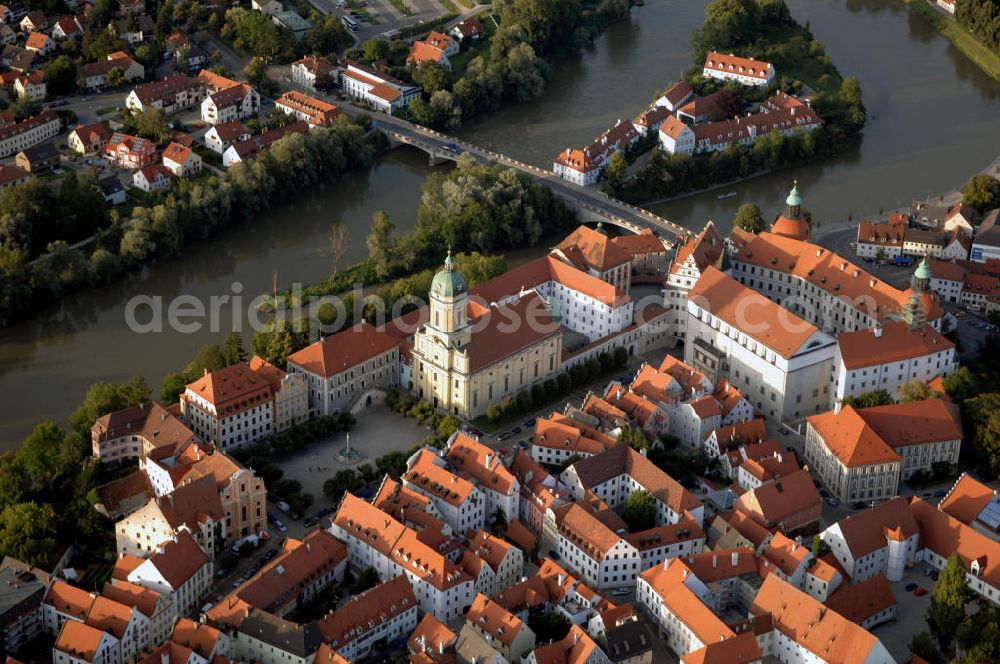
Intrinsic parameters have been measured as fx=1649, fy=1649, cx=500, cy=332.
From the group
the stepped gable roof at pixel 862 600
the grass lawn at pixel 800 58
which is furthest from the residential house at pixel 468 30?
the stepped gable roof at pixel 862 600

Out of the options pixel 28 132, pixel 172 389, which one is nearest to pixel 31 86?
pixel 28 132

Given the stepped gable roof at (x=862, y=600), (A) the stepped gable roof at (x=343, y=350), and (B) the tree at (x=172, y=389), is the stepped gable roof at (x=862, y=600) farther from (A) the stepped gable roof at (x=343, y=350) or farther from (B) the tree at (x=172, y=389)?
(B) the tree at (x=172, y=389)

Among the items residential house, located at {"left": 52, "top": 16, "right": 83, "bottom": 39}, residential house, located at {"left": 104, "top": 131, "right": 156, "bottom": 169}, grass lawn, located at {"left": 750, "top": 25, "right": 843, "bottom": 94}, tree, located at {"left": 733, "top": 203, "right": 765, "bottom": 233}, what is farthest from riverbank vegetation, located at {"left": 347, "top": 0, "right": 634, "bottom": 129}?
tree, located at {"left": 733, "top": 203, "right": 765, "bottom": 233}

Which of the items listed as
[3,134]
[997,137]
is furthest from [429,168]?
[997,137]

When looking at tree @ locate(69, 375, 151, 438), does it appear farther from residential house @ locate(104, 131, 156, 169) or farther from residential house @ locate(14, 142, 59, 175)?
residential house @ locate(14, 142, 59, 175)

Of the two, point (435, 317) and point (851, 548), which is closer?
point (851, 548)

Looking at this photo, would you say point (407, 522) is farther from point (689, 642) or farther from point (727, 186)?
point (727, 186)

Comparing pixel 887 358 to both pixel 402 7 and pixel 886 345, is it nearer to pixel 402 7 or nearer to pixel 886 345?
pixel 886 345
